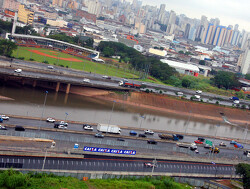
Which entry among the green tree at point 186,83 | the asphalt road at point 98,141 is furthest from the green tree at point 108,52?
the asphalt road at point 98,141

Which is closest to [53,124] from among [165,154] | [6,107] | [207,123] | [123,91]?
[6,107]

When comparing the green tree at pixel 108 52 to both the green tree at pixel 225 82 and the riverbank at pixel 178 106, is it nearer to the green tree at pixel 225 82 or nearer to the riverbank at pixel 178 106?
the green tree at pixel 225 82

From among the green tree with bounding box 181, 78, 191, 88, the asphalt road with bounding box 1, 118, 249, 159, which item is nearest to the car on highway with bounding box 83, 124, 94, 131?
the asphalt road with bounding box 1, 118, 249, 159

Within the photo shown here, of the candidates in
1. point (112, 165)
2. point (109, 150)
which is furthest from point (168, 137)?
point (112, 165)

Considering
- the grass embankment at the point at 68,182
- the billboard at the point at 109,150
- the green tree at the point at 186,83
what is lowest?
the grass embankment at the point at 68,182

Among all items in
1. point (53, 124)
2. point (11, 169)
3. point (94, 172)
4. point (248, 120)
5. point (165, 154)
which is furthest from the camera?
point (248, 120)

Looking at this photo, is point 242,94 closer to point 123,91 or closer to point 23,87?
point 123,91

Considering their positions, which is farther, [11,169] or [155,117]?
[155,117]
